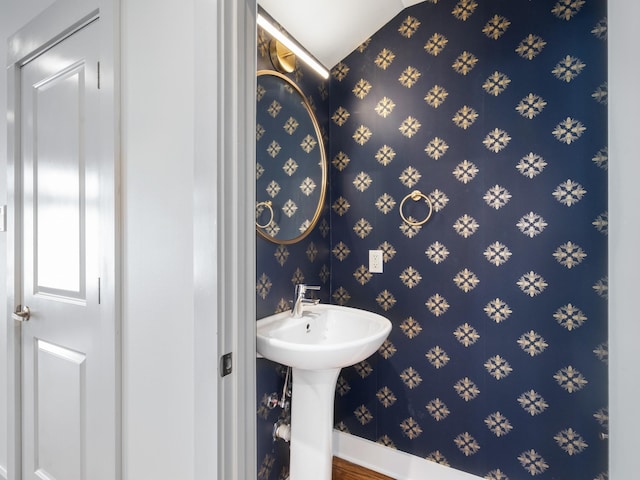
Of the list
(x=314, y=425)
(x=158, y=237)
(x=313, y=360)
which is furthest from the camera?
(x=314, y=425)

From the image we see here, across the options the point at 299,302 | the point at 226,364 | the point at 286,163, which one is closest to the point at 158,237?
the point at 226,364

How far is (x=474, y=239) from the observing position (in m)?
1.57

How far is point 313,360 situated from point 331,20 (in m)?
1.62

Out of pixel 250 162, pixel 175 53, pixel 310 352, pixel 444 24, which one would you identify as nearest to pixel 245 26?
pixel 175 53

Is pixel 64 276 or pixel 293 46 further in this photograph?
pixel 293 46

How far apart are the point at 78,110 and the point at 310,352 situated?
1.20 metres

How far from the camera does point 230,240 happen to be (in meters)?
0.83

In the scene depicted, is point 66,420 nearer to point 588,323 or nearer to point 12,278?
point 12,278

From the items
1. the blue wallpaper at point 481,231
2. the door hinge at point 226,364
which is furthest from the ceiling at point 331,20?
the door hinge at point 226,364

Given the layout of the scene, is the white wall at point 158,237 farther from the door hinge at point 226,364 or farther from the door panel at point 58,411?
the door panel at point 58,411

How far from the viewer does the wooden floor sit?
1730mm

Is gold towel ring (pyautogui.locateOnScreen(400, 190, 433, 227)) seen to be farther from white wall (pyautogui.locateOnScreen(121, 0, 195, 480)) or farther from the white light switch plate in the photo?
white wall (pyautogui.locateOnScreen(121, 0, 195, 480))

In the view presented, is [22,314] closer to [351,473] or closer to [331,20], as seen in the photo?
[351,473]

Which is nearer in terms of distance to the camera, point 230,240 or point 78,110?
point 230,240
